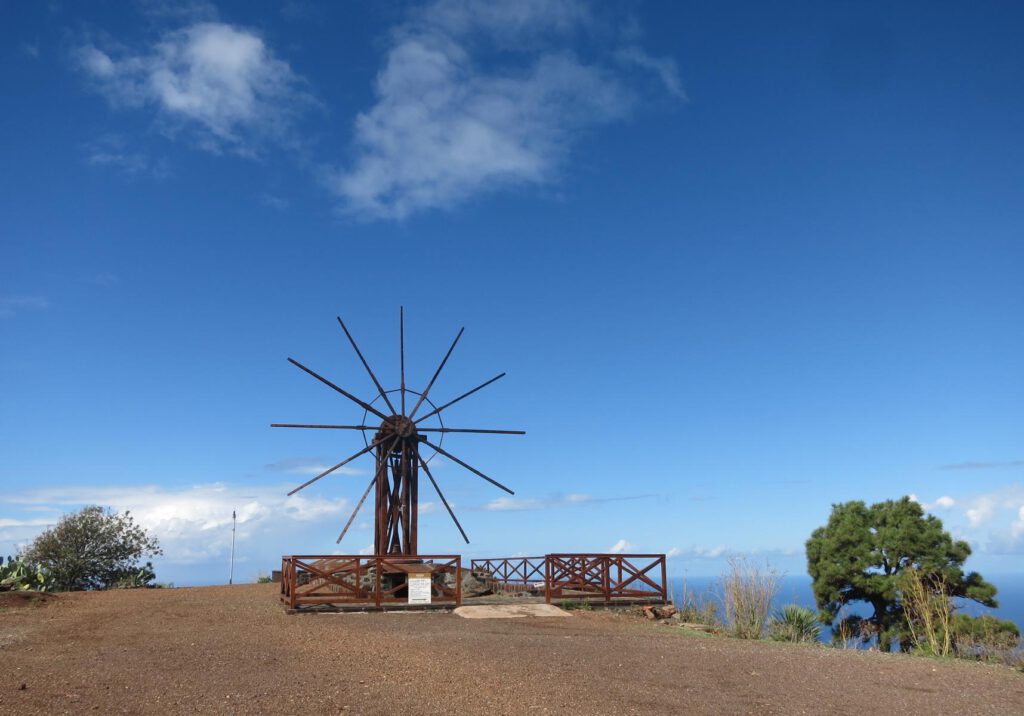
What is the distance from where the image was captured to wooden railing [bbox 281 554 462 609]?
1866 centimetres

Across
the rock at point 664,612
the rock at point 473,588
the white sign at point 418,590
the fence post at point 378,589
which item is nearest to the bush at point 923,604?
the rock at point 664,612

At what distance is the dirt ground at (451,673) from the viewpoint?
315 inches

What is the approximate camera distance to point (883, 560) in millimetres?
26297

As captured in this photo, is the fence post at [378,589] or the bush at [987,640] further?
the fence post at [378,589]

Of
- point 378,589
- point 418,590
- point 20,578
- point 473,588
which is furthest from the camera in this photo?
point 473,588

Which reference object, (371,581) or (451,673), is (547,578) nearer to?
(371,581)

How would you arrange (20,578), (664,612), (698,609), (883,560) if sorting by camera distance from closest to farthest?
(698,609)
(664,612)
(20,578)
(883,560)

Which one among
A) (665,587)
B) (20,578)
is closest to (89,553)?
(20,578)

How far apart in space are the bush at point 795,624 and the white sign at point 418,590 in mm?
7937

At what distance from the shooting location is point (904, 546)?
2577 centimetres

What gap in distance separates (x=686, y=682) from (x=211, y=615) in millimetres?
10983

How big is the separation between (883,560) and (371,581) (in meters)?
16.7

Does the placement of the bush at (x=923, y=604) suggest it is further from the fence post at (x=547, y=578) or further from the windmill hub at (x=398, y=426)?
the windmill hub at (x=398, y=426)

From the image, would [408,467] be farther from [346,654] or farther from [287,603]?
[346,654]
